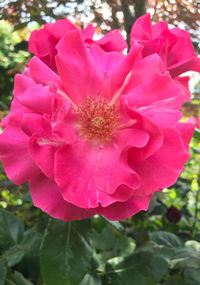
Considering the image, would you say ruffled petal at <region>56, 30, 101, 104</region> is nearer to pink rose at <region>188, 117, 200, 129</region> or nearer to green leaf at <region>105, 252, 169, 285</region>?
green leaf at <region>105, 252, 169, 285</region>

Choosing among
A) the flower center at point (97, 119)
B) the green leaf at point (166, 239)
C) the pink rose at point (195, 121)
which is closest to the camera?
the flower center at point (97, 119)

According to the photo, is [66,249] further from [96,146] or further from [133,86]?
[133,86]

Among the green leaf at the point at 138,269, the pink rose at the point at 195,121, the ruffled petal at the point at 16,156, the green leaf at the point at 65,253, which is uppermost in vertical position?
the ruffled petal at the point at 16,156

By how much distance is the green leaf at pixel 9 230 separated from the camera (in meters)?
0.94

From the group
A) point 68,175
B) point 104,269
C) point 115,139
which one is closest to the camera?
point 68,175

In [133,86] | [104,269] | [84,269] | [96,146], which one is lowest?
[104,269]

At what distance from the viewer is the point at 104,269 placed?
100 centimetres

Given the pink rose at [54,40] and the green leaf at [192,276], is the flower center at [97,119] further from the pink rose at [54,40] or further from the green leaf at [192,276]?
the green leaf at [192,276]

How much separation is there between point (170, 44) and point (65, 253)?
56 centimetres

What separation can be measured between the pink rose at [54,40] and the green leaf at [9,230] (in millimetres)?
493

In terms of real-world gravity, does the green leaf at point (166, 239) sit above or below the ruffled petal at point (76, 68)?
below

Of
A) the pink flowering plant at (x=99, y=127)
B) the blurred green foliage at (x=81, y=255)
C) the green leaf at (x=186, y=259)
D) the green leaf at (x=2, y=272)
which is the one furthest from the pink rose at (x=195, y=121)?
the green leaf at (x=2, y=272)

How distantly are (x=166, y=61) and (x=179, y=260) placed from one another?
Result: 1.97 feet

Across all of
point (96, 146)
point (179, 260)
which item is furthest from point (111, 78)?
point (179, 260)
